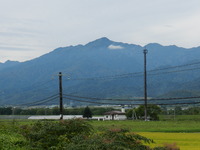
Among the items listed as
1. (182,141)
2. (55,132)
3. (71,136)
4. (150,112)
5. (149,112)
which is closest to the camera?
(71,136)

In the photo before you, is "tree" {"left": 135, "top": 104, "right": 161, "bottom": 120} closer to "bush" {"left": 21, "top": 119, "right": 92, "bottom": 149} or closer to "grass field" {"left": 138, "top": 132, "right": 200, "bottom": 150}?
"grass field" {"left": 138, "top": 132, "right": 200, "bottom": 150}

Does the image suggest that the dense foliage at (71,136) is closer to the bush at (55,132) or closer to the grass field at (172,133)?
the bush at (55,132)

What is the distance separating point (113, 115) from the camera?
10700cm

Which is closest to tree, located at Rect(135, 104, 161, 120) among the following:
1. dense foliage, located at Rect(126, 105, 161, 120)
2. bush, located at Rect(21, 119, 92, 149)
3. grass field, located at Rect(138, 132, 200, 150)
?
dense foliage, located at Rect(126, 105, 161, 120)

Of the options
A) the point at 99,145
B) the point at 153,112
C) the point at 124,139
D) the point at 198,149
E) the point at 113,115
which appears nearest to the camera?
the point at 99,145

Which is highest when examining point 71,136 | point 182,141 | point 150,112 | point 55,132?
point 150,112

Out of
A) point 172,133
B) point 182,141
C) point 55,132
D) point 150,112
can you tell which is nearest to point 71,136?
point 55,132

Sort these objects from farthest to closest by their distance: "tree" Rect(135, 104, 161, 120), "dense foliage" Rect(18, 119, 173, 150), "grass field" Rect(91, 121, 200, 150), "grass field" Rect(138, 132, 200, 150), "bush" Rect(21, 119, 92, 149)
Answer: "tree" Rect(135, 104, 161, 120) < "grass field" Rect(91, 121, 200, 150) < "grass field" Rect(138, 132, 200, 150) < "bush" Rect(21, 119, 92, 149) < "dense foliage" Rect(18, 119, 173, 150)

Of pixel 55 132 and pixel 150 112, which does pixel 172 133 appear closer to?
pixel 55 132

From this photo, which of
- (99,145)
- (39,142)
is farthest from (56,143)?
(99,145)

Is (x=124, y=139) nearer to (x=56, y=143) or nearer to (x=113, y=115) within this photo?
(x=56, y=143)

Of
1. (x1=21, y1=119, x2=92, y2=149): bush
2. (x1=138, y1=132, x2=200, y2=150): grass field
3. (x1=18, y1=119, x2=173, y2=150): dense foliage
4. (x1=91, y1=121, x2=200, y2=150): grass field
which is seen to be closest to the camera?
(x1=18, y1=119, x2=173, y2=150): dense foliage

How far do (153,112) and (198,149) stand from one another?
205 feet

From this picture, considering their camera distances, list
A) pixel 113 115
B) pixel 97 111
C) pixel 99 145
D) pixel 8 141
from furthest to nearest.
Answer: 1. pixel 97 111
2. pixel 113 115
3. pixel 8 141
4. pixel 99 145
